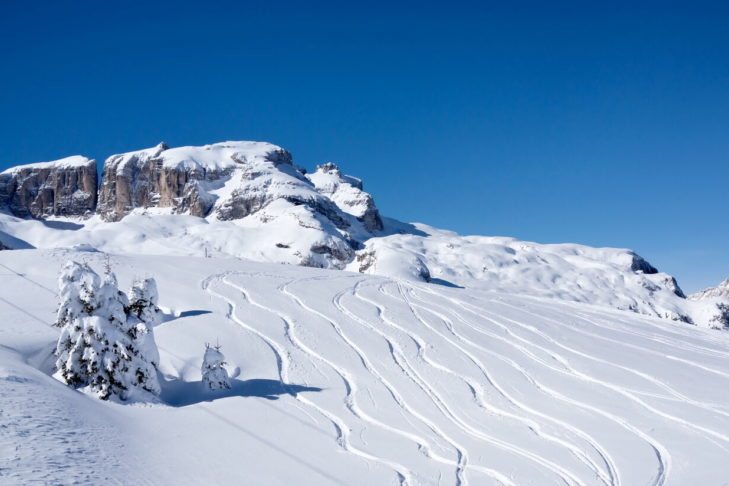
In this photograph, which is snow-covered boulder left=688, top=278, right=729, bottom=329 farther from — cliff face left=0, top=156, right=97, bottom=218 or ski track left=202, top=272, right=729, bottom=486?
cliff face left=0, top=156, right=97, bottom=218

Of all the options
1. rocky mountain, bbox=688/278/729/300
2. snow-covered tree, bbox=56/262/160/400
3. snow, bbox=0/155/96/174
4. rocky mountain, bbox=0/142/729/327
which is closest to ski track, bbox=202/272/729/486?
snow-covered tree, bbox=56/262/160/400

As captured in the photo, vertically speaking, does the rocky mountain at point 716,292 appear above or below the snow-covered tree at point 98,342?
above

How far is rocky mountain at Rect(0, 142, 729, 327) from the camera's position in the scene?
93.8 meters

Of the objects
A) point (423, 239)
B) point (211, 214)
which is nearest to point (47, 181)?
point (211, 214)

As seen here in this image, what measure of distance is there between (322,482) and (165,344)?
8953mm

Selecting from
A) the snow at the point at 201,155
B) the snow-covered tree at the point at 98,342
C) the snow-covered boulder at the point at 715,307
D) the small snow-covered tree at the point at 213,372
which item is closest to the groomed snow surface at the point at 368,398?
the small snow-covered tree at the point at 213,372

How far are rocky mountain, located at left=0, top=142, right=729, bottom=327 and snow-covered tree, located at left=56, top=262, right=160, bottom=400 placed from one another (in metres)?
63.8

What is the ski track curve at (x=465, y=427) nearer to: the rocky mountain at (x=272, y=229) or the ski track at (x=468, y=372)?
the ski track at (x=468, y=372)

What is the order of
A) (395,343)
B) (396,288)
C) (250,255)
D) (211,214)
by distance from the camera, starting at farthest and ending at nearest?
(211,214) → (250,255) → (396,288) → (395,343)

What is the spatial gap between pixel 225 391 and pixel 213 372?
21.5 inches

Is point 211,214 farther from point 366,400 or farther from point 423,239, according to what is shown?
point 366,400

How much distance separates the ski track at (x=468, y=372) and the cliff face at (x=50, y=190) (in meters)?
128

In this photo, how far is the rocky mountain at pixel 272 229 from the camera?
308 ft

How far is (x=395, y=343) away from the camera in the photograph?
19047mm
